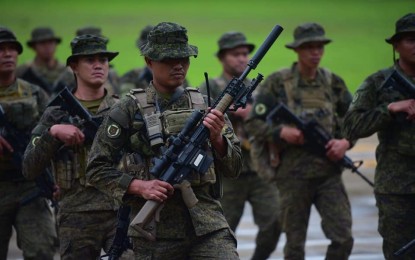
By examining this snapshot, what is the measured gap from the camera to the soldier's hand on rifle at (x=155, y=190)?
642cm

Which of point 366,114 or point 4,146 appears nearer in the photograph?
point 366,114

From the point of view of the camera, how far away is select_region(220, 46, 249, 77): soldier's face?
11.5 meters

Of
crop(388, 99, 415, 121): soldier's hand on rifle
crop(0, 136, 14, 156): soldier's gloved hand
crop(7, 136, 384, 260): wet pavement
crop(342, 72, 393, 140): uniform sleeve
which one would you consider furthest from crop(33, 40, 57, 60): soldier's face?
crop(388, 99, 415, 121): soldier's hand on rifle

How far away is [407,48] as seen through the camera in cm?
825

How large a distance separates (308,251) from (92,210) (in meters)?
4.35

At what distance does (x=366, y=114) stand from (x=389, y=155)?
36 centimetres

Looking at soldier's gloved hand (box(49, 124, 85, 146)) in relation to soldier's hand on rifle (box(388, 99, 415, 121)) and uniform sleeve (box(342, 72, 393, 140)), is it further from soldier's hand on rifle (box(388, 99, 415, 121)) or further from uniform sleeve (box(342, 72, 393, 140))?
soldier's hand on rifle (box(388, 99, 415, 121))

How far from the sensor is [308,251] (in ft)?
39.1

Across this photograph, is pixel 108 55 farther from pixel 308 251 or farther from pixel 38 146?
pixel 308 251

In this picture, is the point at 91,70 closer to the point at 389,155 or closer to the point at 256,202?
the point at 389,155

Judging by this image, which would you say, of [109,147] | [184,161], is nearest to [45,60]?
[109,147]

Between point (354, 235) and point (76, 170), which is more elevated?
point (76, 170)

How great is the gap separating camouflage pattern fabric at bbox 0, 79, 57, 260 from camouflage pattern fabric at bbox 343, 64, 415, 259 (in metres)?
2.66

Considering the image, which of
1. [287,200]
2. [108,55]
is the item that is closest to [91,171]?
[108,55]
